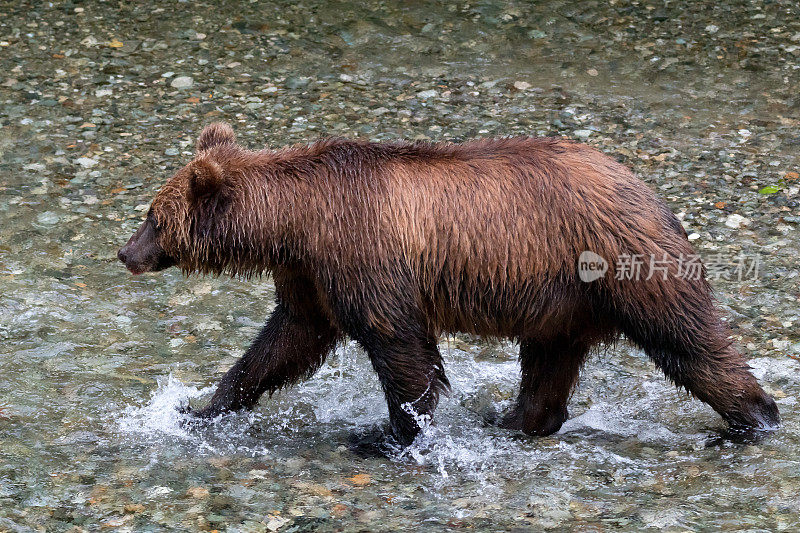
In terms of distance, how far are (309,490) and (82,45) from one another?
7.62 m

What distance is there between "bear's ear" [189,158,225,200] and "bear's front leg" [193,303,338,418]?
820 millimetres

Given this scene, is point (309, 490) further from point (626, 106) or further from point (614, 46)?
point (614, 46)

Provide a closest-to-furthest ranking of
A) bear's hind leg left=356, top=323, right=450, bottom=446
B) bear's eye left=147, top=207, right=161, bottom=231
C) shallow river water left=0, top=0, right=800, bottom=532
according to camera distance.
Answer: shallow river water left=0, top=0, right=800, bottom=532 < bear's hind leg left=356, top=323, right=450, bottom=446 < bear's eye left=147, top=207, right=161, bottom=231

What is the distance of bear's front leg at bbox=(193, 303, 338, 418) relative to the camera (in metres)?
6.04

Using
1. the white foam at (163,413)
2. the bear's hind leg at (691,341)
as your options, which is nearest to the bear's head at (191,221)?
the white foam at (163,413)

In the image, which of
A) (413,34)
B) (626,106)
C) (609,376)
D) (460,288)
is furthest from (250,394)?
(413,34)

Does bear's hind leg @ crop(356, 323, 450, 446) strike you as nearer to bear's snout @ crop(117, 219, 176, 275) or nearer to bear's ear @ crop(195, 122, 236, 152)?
bear's snout @ crop(117, 219, 176, 275)

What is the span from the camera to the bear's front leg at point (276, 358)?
604 cm

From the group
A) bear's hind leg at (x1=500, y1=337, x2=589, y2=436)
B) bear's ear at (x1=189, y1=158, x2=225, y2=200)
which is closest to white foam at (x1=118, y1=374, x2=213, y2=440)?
bear's ear at (x1=189, y1=158, x2=225, y2=200)

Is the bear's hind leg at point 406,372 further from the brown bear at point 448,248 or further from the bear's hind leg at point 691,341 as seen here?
the bear's hind leg at point 691,341

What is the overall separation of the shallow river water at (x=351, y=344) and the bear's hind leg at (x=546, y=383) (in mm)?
122

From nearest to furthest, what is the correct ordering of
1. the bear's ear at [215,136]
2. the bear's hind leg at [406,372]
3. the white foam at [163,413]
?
the bear's hind leg at [406,372]
the bear's ear at [215,136]
the white foam at [163,413]

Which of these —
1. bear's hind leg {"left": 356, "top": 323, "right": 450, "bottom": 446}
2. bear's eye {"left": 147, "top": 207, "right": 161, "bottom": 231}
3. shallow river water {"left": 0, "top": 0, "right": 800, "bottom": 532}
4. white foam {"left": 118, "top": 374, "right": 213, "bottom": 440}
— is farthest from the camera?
white foam {"left": 118, "top": 374, "right": 213, "bottom": 440}

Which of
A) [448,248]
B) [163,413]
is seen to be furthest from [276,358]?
[448,248]
